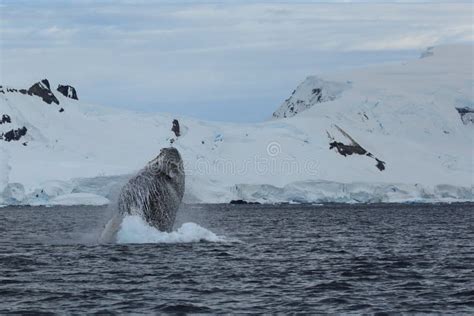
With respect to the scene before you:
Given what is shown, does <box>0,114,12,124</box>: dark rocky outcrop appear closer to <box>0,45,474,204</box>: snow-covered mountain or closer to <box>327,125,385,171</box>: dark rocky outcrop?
<box>0,45,474,204</box>: snow-covered mountain

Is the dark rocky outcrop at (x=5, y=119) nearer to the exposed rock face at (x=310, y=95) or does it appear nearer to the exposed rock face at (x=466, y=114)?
the exposed rock face at (x=310, y=95)

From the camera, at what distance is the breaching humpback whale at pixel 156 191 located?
90.4 ft

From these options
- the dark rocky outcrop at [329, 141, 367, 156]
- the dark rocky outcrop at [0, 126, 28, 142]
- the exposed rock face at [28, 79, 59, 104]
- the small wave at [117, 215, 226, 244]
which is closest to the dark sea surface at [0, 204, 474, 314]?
the small wave at [117, 215, 226, 244]

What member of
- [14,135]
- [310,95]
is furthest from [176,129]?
[310,95]

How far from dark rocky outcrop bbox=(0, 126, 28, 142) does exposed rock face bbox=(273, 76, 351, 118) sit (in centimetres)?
5395

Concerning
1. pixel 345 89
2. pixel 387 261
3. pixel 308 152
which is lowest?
pixel 387 261

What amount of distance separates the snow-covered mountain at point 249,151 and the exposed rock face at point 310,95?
44.9ft

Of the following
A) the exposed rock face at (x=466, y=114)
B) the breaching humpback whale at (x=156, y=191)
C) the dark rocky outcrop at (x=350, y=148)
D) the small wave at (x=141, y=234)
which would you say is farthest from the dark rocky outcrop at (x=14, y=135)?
the breaching humpback whale at (x=156, y=191)

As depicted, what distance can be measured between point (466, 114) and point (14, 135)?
235 feet

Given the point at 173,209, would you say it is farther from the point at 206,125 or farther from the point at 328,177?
the point at 206,125

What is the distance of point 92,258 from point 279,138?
8651 centimetres

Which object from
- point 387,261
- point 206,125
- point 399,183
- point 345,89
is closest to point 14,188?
point 206,125

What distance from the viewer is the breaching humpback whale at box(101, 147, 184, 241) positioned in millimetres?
27547

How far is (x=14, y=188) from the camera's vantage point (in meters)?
97.6
